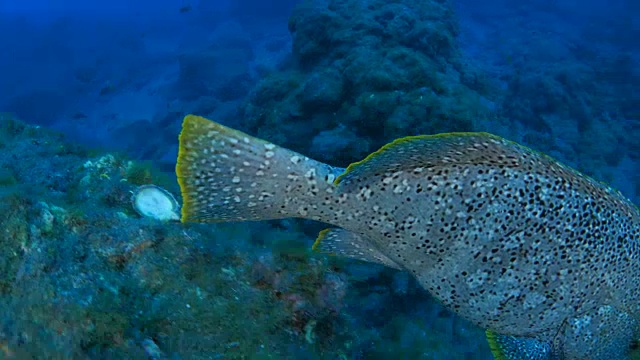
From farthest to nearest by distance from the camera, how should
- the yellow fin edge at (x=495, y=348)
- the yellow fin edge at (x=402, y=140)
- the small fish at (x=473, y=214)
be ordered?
the yellow fin edge at (x=495, y=348)
the small fish at (x=473, y=214)
the yellow fin edge at (x=402, y=140)

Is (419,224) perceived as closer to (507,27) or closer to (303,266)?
(303,266)

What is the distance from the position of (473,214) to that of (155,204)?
282cm

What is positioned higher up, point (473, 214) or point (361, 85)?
point (473, 214)

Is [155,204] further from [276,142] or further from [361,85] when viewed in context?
[361,85]

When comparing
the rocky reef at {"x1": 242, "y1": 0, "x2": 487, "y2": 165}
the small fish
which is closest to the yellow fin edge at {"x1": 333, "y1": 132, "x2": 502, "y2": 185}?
the small fish

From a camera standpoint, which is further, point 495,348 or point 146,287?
point 495,348

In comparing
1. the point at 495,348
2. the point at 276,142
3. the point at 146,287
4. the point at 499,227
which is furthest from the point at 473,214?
the point at 276,142

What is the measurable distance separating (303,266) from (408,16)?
416 inches

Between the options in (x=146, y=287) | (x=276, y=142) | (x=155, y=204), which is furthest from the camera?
(x=276, y=142)

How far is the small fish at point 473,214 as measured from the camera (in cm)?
266

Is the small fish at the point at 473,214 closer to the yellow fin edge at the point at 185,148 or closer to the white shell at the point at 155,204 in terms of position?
the yellow fin edge at the point at 185,148

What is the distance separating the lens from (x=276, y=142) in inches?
372

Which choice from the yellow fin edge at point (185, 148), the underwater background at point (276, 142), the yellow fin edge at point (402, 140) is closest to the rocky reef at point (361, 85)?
the underwater background at point (276, 142)

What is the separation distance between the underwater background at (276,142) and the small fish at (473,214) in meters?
0.69
